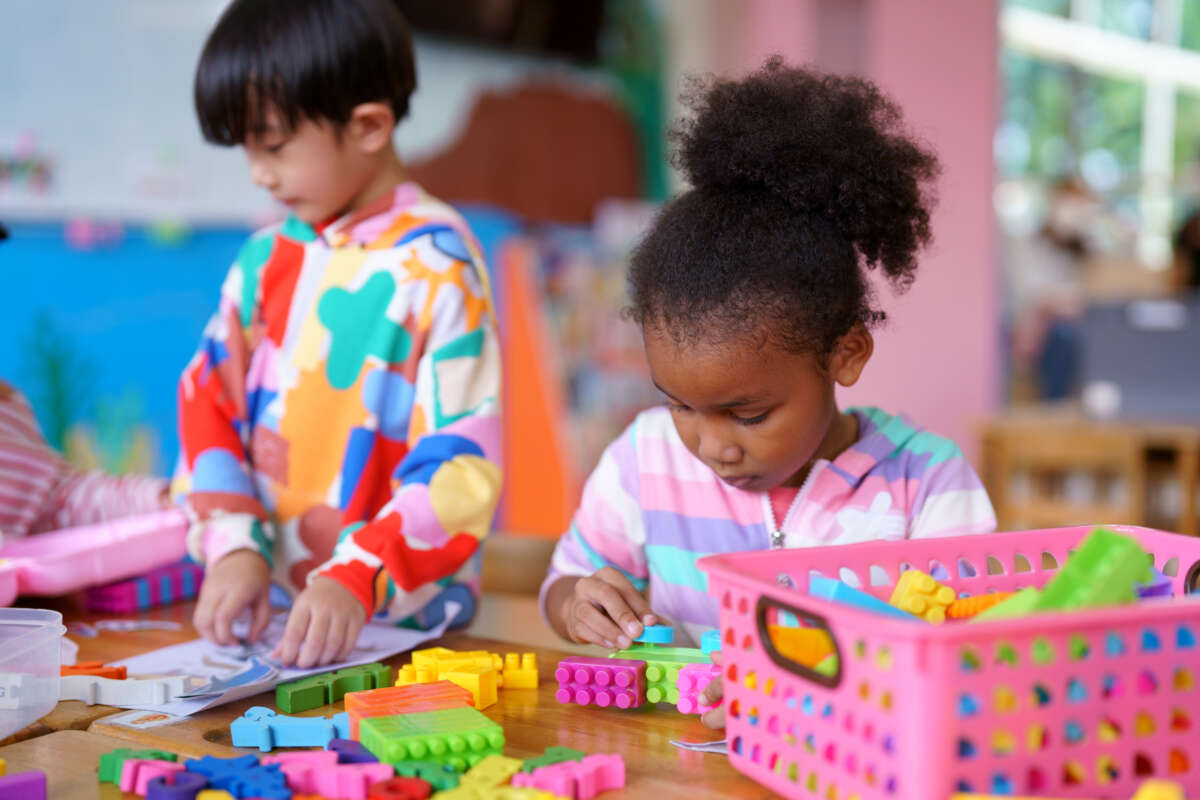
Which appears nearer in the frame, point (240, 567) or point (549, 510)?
point (240, 567)

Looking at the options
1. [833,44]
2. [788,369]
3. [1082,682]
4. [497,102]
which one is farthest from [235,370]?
[833,44]

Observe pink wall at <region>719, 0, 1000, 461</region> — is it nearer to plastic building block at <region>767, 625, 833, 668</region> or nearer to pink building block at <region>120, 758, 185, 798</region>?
plastic building block at <region>767, 625, 833, 668</region>

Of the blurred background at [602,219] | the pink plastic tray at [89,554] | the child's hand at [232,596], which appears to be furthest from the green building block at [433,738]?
the blurred background at [602,219]

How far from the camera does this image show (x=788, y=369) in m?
0.94

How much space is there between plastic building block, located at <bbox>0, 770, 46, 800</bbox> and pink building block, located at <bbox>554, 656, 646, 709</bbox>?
363 mm

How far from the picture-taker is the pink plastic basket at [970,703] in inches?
22.7

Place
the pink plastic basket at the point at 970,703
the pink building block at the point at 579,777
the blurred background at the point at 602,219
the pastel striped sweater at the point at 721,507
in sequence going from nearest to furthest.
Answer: the pink plastic basket at the point at 970,703 → the pink building block at the point at 579,777 → the pastel striped sweater at the point at 721,507 → the blurred background at the point at 602,219

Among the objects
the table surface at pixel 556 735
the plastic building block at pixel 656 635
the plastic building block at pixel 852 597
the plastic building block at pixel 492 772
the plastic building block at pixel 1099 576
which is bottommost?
the table surface at pixel 556 735

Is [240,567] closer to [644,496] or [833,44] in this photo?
[644,496]

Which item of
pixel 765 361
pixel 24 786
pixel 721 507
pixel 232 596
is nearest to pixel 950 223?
pixel 721 507

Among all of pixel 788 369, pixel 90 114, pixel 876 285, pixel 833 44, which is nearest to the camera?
pixel 788 369

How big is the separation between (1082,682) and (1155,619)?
5 centimetres

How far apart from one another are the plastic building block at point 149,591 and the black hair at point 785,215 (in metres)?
0.69

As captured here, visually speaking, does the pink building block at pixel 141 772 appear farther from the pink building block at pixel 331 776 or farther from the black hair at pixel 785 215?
the black hair at pixel 785 215
